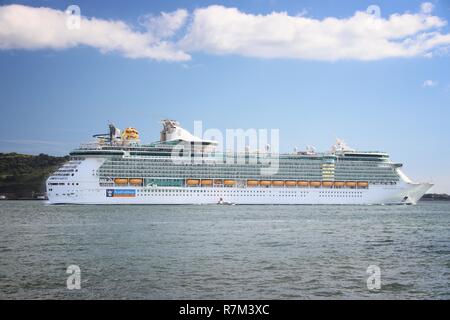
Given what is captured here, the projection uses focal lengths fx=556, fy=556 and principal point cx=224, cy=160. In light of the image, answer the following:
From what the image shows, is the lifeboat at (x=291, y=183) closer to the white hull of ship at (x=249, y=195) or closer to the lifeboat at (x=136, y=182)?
the white hull of ship at (x=249, y=195)

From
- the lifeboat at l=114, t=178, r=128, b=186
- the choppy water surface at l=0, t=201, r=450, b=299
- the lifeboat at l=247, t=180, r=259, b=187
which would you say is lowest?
the choppy water surface at l=0, t=201, r=450, b=299

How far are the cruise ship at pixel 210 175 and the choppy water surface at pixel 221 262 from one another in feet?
102

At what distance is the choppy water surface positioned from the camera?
44.0 ft

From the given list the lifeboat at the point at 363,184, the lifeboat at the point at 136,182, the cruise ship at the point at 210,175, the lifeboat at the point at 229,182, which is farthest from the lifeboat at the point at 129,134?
the lifeboat at the point at 363,184

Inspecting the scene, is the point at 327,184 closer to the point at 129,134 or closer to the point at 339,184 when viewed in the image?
the point at 339,184

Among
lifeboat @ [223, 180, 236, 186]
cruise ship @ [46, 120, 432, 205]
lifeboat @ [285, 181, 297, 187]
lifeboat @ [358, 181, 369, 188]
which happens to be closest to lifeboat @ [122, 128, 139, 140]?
cruise ship @ [46, 120, 432, 205]

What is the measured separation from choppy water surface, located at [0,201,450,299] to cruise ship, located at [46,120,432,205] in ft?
102

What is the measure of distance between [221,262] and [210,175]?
4741cm

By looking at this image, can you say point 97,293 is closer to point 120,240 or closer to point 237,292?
point 237,292

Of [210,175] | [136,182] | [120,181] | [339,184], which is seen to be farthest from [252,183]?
[120,181]

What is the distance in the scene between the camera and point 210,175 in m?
64.9

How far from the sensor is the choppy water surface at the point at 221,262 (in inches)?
528

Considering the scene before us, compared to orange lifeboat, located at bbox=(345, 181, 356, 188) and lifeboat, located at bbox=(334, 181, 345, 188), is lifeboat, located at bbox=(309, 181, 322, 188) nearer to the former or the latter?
lifeboat, located at bbox=(334, 181, 345, 188)
